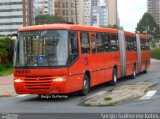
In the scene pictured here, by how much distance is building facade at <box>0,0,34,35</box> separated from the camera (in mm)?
138038

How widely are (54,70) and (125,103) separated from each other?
9.60ft

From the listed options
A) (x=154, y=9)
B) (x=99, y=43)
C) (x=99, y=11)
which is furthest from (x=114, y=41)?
(x=154, y=9)

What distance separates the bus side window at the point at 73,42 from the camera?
746 inches

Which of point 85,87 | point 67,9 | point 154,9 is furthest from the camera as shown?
point 154,9

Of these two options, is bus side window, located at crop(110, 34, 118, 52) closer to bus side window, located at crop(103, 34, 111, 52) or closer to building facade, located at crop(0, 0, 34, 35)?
bus side window, located at crop(103, 34, 111, 52)

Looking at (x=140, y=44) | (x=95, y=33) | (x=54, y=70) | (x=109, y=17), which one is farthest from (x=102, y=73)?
(x=109, y=17)

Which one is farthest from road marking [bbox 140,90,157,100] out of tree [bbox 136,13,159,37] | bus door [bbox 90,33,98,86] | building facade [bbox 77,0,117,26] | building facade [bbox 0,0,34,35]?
tree [bbox 136,13,159,37]

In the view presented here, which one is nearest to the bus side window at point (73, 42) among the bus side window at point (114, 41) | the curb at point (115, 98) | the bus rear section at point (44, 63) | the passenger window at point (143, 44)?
the bus rear section at point (44, 63)

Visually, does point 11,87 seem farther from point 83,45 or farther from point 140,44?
point 140,44

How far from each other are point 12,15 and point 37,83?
142m

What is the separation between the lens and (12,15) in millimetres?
158875

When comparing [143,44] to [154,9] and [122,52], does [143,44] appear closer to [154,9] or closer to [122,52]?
[122,52]

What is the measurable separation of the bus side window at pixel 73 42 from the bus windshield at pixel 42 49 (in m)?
0.26

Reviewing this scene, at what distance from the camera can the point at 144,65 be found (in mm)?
34312
